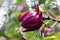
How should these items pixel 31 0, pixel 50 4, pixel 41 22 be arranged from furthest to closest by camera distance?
pixel 31 0
pixel 50 4
pixel 41 22

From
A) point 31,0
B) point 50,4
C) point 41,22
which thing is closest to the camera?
point 41,22

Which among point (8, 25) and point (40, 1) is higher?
point (40, 1)

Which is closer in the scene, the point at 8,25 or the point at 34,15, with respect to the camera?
the point at 34,15

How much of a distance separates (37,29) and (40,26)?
1 centimetres

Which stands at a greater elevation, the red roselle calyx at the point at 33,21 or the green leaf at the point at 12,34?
the red roselle calyx at the point at 33,21

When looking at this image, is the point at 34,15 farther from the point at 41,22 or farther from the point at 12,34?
the point at 12,34

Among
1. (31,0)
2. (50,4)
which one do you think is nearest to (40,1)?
(50,4)

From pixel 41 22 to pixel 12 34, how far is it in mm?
205

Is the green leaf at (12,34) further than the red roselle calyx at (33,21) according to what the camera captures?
Yes

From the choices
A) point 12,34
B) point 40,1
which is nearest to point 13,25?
point 12,34

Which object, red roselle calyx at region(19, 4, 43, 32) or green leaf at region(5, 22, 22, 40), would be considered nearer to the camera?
red roselle calyx at region(19, 4, 43, 32)

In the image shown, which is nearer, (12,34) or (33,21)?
(33,21)

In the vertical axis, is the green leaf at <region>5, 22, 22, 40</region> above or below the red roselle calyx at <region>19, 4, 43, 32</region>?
below

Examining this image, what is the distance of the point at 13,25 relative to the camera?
32.2 inches
